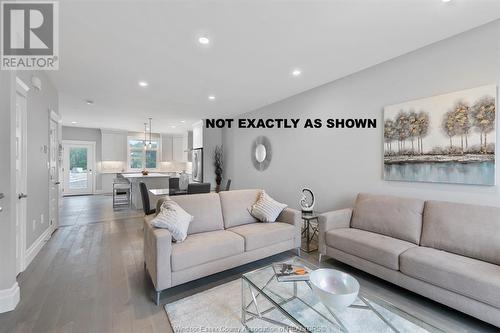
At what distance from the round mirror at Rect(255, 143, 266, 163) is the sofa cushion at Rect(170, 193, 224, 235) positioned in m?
2.62

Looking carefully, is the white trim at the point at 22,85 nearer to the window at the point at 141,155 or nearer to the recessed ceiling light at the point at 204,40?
the recessed ceiling light at the point at 204,40

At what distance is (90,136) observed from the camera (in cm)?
927

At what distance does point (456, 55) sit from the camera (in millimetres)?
2572

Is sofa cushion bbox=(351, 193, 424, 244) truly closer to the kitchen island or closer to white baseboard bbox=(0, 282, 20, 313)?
white baseboard bbox=(0, 282, 20, 313)

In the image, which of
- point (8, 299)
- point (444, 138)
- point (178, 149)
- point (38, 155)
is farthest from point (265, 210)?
point (178, 149)

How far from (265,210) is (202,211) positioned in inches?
36.3

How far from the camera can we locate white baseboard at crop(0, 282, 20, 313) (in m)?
1.99

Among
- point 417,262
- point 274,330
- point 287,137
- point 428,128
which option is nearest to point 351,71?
point 428,128

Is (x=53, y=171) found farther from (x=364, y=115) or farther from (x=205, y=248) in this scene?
(x=364, y=115)

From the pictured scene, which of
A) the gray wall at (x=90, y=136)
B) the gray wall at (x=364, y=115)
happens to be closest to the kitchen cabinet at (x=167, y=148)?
the gray wall at (x=90, y=136)

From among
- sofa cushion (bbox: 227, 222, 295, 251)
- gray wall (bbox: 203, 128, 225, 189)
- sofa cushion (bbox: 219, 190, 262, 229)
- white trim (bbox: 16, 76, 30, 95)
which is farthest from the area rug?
gray wall (bbox: 203, 128, 225, 189)

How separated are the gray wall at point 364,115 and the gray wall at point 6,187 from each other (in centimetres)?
399

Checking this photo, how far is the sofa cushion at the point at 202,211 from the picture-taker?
2.89 meters

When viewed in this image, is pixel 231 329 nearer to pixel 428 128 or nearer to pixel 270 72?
pixel 428 128
